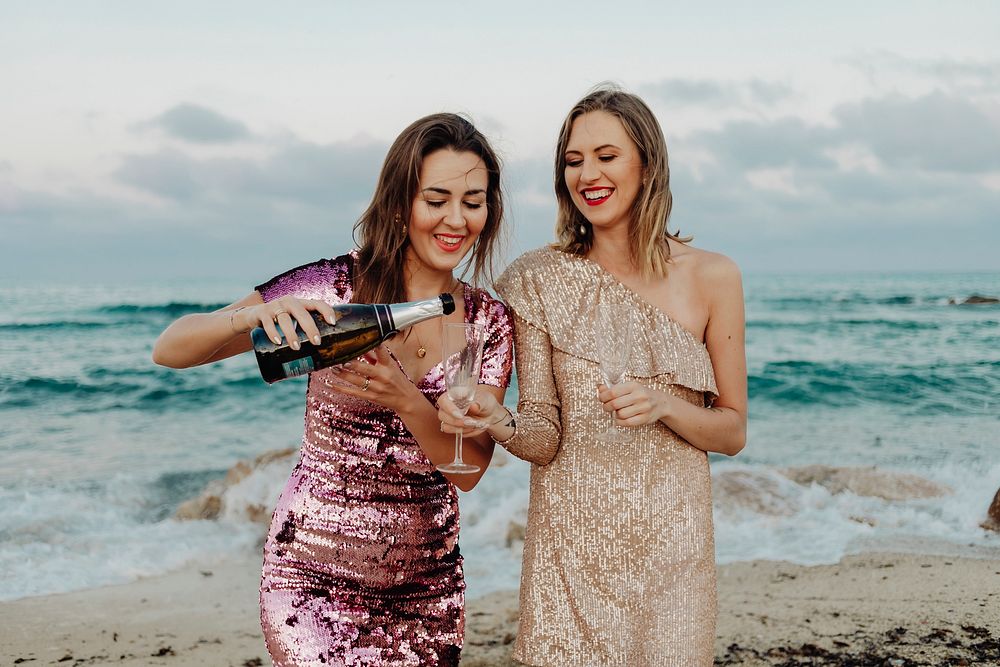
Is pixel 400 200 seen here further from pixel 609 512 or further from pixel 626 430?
pixel 609 512

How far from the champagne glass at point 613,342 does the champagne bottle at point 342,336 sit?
1.59ft

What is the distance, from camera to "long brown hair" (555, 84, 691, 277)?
333 centimetres

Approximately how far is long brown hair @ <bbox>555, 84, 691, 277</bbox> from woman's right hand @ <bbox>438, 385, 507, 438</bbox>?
0.85 meters

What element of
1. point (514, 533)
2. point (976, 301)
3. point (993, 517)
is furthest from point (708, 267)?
point (976, 301)

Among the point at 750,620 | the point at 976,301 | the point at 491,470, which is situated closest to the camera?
the point at 750,620

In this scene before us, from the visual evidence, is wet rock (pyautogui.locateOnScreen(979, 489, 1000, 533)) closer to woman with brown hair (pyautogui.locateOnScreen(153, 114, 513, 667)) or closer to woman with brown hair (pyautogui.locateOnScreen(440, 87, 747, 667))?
woman with brown hair (pyautogui.locateOnScreen(440, 87, 747, 667))

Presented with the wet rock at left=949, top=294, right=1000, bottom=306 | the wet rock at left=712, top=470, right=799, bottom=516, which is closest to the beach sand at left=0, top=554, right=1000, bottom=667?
the wet rock at left=712, top=470, right=799, bottom=516

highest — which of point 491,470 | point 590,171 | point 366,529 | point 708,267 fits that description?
point 590,171

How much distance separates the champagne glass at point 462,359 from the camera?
280cm

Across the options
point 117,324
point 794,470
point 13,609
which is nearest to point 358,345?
point 13,609

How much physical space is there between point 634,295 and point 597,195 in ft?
1.38

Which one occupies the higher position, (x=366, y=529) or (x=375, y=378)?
(x=375, y=378)

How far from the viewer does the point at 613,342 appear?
287 centimetres

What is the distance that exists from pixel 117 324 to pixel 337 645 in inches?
1033
